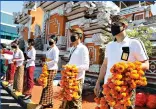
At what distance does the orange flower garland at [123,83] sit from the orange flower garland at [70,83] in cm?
126

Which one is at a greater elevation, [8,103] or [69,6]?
[69,6]

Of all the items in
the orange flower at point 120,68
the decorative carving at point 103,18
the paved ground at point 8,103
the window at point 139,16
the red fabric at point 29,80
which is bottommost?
the paved ground at point 8,103

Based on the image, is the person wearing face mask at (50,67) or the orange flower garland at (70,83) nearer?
the orange flower garland at (70,83)

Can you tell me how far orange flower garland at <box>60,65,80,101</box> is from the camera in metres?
3.93

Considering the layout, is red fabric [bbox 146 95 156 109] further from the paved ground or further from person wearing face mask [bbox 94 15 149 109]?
person wearing face mask [bbox 94 15 149 109]

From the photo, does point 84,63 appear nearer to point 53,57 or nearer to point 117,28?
point 117,28

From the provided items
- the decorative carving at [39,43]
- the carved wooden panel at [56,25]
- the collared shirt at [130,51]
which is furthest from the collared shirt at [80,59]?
the decorative carving at [39,43]

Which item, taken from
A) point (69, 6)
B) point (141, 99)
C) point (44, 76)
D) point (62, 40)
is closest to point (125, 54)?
point (44, 76)

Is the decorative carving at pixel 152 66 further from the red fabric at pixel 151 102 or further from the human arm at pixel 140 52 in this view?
the human arm at pixel 140 52

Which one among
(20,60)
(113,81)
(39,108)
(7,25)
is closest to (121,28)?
(113,81)

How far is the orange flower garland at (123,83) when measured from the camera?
2637 millimetres

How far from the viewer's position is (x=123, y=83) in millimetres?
2678

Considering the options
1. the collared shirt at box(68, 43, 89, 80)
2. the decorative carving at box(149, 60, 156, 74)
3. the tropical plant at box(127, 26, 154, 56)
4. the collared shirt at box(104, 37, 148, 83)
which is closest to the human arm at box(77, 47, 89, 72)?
the collared shirt at box(68, 43, 89, 80)

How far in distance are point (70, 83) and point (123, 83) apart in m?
1.39
